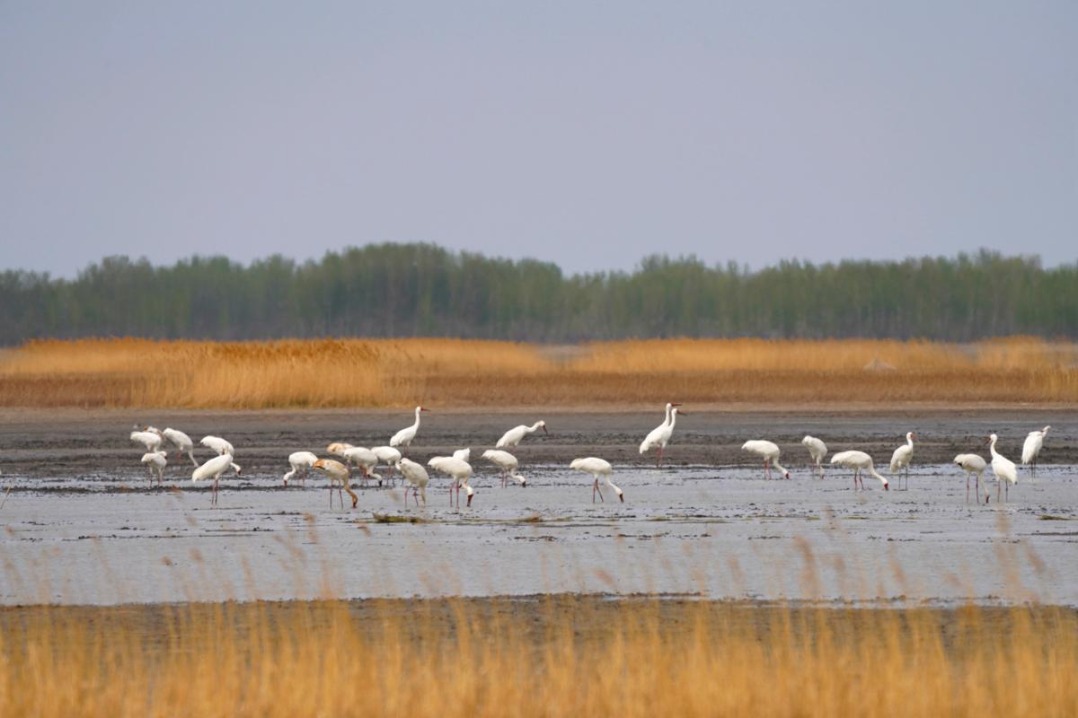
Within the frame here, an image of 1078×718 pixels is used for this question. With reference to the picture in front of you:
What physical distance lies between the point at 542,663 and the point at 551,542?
5502mm

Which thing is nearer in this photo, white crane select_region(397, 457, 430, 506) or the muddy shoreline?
white crane select_region(397, 457, 430, 506)

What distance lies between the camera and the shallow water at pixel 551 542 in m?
12.6

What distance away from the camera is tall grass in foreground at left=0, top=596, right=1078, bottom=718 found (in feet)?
28.0

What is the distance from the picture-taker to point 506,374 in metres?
46.6

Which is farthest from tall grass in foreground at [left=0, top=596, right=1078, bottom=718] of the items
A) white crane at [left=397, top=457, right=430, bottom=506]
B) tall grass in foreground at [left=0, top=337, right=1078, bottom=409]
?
tall grass in foreground at [left=0, top=337, right=1078, bottom=409]

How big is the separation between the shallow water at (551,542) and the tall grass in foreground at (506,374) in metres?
16.0

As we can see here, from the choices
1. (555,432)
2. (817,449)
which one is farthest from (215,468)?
(555,432)

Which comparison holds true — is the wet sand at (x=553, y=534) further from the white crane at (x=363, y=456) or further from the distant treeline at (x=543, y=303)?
the distant treeline at (x=543, y=303)

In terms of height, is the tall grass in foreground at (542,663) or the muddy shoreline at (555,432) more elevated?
the muddy shoreline at (555,432)

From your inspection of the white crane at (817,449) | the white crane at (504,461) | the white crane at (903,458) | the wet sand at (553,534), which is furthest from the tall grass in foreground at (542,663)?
the white crane at (817,449)

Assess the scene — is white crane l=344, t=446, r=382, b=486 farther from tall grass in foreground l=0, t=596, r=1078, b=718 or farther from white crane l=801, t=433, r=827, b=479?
tall grass in foreground l=0, t=596, r=1078, b=718

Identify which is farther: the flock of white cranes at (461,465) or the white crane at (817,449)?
the white crane at (817,449)

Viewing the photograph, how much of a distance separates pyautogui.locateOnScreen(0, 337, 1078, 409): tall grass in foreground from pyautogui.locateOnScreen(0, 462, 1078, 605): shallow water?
16.0 meters

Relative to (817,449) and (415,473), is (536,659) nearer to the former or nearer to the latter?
(415,473)
